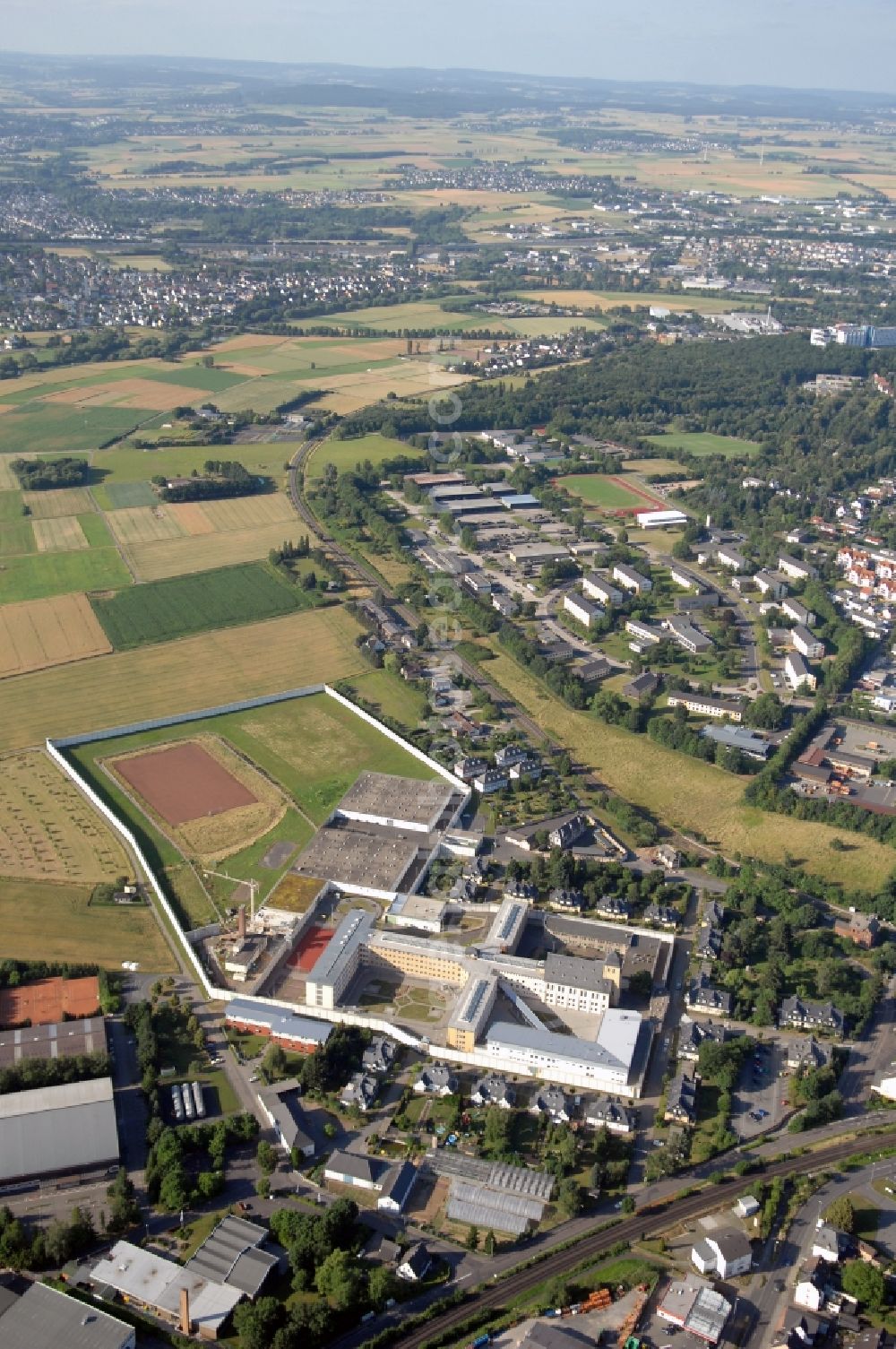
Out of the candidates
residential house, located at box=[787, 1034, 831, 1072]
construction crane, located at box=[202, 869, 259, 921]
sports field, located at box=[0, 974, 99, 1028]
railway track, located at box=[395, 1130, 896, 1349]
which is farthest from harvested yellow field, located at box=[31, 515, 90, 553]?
railway track, located at box=[395, 1130, 896, 1349]

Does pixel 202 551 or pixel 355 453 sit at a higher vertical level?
pixel 355 453

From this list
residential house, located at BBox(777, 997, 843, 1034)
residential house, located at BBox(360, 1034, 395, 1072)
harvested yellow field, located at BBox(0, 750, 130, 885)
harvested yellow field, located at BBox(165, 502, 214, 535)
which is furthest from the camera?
harvested yellow field, located at BBox(165, 502, 214, 535)

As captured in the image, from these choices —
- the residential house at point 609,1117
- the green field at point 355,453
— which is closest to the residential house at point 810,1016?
the residential house at point 609,1117

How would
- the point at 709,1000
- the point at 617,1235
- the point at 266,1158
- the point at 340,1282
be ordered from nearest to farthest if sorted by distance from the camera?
1. the point at 340,1282
2. the point at 617,1235
3. the point at 266,1158
4. the point at 709,1000

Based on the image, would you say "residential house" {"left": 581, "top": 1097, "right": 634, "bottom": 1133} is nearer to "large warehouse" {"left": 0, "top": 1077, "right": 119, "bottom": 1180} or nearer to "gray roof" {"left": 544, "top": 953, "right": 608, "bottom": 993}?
"gray roof" {"left": 544, "top": 953, "right": 608, "bottom": 993}

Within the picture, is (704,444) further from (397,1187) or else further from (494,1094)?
(397,1187)

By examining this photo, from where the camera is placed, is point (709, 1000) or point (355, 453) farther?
point (355, 453)

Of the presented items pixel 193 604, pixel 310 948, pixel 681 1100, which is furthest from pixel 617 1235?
pixel 193 604
